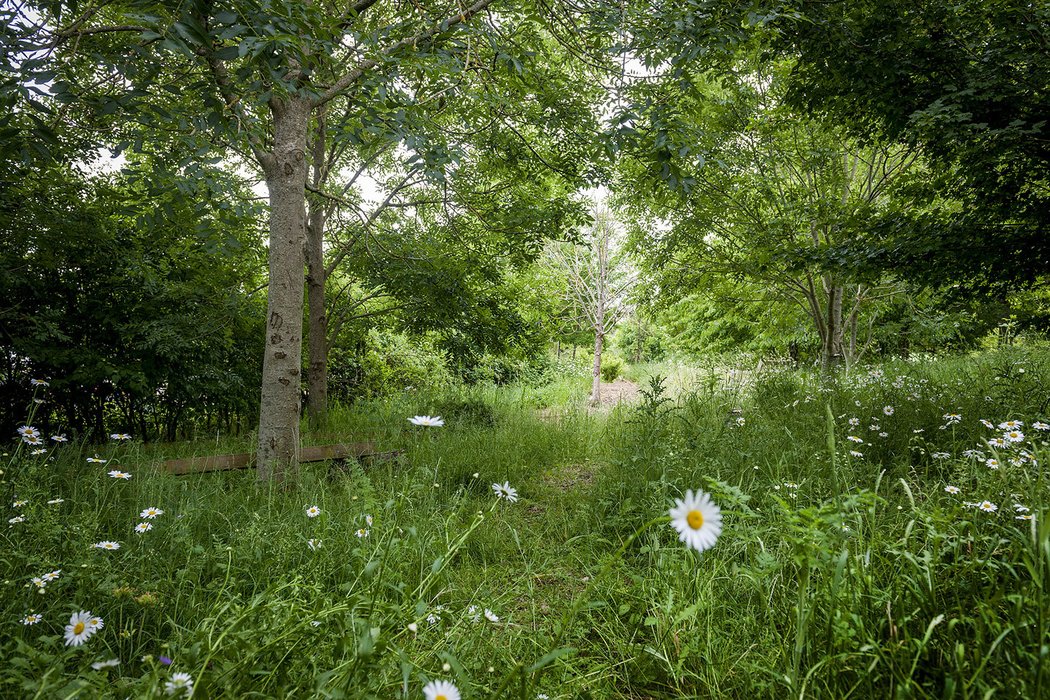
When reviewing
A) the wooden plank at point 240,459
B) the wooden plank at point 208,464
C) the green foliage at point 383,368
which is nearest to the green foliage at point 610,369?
the green foliage at point 383,368

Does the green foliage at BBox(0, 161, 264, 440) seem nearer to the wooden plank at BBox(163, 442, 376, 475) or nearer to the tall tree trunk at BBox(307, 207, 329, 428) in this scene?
the tall tree trunk at BBox(307, 207, 329, 428)

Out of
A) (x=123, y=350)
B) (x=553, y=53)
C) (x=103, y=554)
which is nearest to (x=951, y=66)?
(x=553, y=53)

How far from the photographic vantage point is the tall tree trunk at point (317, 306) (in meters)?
6.33

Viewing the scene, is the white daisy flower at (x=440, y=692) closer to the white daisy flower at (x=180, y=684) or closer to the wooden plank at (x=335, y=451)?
the white daisy flower at (x=180, y=684)

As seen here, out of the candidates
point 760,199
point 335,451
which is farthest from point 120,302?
point 760,199

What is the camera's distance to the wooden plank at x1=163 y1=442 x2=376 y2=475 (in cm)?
344

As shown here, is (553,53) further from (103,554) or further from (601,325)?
(103,554)

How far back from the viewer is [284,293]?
340 centimetres

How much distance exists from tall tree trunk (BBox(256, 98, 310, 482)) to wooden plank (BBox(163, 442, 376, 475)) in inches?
11.3

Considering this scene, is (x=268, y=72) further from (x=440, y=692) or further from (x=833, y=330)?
(x=833, y=330)

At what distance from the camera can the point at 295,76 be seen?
2969 millimetres

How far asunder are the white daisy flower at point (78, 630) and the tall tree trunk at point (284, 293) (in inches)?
77.5

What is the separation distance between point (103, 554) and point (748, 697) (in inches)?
92.1

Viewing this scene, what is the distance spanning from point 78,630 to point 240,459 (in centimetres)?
270
